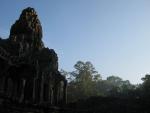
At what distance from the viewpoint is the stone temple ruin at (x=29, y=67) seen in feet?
112

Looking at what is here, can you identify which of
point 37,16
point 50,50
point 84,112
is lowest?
point 84,112

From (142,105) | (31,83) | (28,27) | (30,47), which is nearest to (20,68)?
(31,83)

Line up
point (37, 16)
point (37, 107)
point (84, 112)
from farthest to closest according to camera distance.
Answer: point (37, 16)
point (84, 112)
point (37, 107)

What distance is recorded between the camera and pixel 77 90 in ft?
247

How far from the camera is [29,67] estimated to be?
35.7m

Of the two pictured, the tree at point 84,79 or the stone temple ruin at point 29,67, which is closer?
the stone temple ruin at point 29,67

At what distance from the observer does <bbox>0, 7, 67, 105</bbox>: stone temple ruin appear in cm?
3425

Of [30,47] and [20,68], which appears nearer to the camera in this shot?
[20,68]

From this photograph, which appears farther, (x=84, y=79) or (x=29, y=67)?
(x=84, y=79)

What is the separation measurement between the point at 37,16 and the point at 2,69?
19.5 metres

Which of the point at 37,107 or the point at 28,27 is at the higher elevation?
the point at 28,27

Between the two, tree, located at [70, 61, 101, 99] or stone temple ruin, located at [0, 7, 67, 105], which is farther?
tree, located at [70, 61, 101, 99]

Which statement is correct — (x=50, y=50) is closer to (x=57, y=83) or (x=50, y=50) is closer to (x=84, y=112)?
(x=57, y=83)

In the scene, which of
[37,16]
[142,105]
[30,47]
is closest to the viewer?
[142,105]
